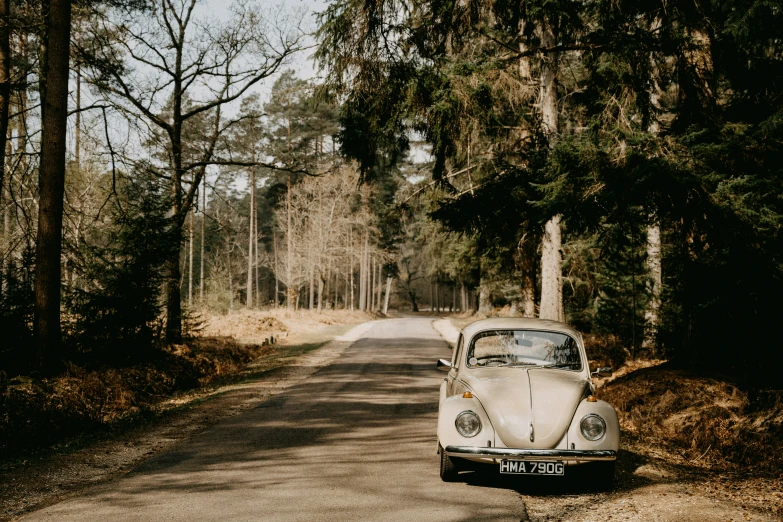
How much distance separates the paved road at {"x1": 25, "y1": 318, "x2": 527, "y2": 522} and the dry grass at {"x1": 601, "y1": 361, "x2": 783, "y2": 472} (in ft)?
11.3

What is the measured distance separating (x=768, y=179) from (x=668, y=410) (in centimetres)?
390

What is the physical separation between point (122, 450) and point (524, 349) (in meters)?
5.45

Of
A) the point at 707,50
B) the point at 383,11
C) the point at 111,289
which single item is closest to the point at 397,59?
the point at 383,11

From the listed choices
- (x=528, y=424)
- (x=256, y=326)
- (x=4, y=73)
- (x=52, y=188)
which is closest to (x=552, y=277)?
(x=528, y=424)

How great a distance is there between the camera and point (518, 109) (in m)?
16.0

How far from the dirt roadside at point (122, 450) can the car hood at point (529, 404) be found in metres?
4.26

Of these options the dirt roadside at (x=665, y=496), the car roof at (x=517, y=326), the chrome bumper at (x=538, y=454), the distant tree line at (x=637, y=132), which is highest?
the distant tree line at (x=637, y=132)

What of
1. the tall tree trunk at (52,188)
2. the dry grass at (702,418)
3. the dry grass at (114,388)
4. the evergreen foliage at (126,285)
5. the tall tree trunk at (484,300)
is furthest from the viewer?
the tall tree trunk at (484,300)

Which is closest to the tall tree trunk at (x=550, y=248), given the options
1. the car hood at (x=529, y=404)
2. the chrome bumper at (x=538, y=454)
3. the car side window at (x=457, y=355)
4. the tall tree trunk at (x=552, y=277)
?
the tall tree trunk at (x=552, y=277)

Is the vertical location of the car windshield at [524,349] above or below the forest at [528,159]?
below

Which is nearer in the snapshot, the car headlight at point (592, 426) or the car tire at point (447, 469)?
the car headlight at point (592, 426)

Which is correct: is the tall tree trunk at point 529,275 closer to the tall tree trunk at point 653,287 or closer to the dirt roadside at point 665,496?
the tall tree trunk at point 653,287

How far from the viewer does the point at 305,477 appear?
6375 mm

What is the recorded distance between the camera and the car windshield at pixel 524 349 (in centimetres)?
689
